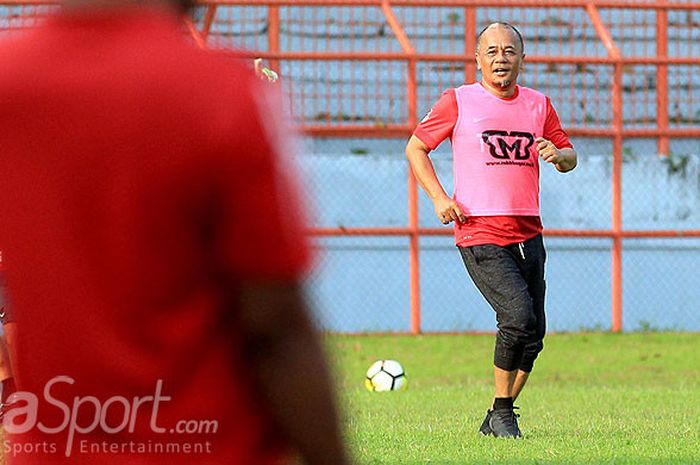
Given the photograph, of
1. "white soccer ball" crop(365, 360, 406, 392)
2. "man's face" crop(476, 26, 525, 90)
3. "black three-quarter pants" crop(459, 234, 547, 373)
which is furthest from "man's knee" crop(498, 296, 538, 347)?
"white soccer ball" crop(365, 360, 406, 392)

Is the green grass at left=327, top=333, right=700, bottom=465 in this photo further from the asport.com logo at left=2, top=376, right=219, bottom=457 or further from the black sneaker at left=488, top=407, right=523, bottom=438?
the asport.com logo at left=2, top=376, right=219, bottom=457

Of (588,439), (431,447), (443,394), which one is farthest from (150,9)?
(443,394)

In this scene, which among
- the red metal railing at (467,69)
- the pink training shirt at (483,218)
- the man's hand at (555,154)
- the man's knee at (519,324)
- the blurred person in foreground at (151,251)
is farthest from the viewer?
the red metal railing at (467,69)

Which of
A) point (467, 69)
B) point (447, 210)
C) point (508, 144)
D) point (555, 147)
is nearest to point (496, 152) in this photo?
point (508, 144)

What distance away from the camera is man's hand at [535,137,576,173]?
25.5 ft

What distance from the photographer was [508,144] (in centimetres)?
826

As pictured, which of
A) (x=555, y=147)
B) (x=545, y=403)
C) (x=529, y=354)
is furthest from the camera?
(x=545, y=403)

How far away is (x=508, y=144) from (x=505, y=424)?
1.42 m

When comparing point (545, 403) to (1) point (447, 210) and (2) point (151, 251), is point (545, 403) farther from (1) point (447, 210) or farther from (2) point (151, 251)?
(2) point (151, 251)

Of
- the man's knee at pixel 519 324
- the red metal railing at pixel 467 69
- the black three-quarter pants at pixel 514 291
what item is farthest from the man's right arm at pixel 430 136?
the red metal railing at pixel 467 69

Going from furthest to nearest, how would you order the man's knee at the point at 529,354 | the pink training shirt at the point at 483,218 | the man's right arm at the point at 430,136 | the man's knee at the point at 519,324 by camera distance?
1. the man's right arm at the point at 430,136
2. the man's knee at the point at 529,354
3. the pink training shirt at the point at 483,218
4. the man's knee at the point at 519,324

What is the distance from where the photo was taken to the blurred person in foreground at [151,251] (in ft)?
6.88

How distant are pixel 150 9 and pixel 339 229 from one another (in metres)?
15.0

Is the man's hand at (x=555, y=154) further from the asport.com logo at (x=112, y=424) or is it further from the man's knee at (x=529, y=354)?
the asport.com logo at (x=112, y=424)
